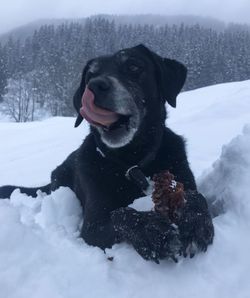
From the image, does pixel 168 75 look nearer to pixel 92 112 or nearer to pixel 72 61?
pixel 92 112

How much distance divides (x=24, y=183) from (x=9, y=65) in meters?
80.2

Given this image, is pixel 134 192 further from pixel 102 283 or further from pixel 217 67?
pixel 217 67

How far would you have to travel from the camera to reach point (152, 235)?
2.37 metres

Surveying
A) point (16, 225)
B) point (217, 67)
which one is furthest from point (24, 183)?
point (217, 67)

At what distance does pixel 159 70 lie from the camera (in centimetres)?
399

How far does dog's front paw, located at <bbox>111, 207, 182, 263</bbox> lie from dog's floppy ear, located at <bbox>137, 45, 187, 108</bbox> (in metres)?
1.67

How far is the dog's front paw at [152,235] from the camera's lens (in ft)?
7.63

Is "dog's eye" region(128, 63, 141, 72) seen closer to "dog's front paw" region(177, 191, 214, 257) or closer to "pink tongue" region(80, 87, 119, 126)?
"pink tongue" region(80, 87, 119, 126)

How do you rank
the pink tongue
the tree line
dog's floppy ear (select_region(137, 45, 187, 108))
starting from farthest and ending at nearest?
the tree line
dog's floppy ear (select_region(137, 45, 187, 108))
the pink tongue

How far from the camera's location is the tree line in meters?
61.2

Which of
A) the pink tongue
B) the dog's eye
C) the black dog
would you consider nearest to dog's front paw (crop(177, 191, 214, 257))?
the black dog

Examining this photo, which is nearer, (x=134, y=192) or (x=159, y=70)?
(x=134, y=192)

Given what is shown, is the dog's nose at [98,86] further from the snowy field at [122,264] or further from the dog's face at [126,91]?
the snowy field at [122,264]

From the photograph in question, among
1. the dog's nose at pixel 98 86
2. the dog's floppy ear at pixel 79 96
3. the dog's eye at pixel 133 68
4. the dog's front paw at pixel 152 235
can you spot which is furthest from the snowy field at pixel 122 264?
the dog's floppy ear at pixel 79 96
